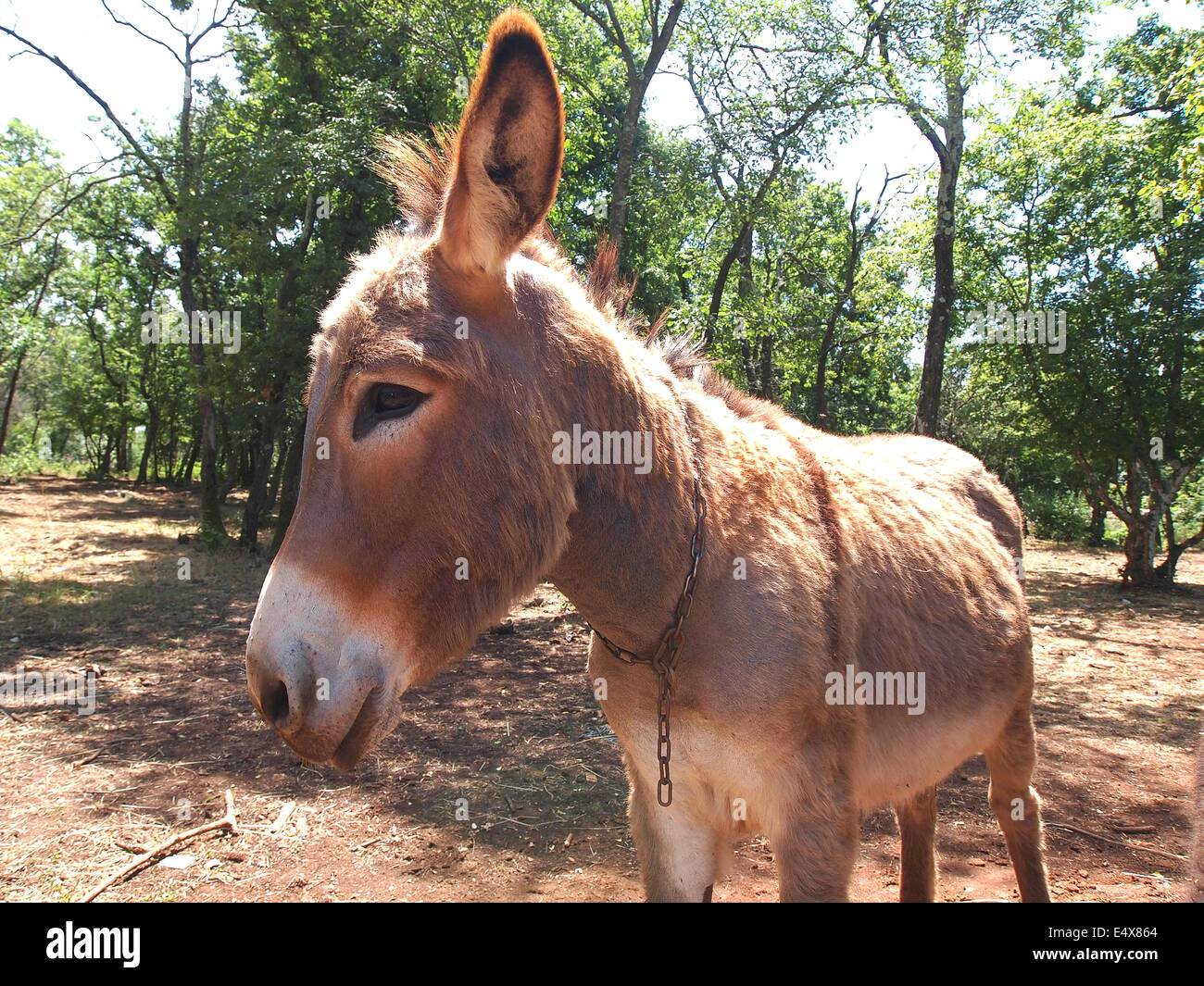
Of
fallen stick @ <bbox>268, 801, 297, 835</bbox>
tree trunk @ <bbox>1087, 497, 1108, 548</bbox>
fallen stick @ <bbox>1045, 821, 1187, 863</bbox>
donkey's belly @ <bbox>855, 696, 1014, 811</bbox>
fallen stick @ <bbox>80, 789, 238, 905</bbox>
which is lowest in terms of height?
fallen stick @ <bbox>1045, 821, 1187, 863</bbox>

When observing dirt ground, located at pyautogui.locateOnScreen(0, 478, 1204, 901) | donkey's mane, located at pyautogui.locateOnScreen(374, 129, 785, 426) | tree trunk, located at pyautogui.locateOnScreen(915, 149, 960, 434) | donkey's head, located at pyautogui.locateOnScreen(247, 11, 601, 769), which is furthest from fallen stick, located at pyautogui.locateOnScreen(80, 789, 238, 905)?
tree trunk, located at pyautogui.locateOnScreen(915, 149, 960, 434)

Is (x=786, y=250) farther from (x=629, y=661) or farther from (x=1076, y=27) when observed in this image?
(x=629, y=661)

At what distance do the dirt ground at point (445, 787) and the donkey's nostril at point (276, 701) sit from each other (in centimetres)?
296

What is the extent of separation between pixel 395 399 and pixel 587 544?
0.72 meters

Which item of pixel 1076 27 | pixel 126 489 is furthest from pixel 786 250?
pixel 126 489

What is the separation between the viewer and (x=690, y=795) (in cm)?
236

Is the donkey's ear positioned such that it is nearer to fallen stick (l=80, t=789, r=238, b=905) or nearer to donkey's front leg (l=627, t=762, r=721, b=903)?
donkey's front leg (l=627, t=762, r=721, b=903)

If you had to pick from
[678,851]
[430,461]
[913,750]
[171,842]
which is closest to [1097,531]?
[913,750]

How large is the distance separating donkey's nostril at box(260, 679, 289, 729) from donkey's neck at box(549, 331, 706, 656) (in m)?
0.84

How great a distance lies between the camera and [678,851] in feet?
8.08

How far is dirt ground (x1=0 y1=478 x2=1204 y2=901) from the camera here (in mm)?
4219

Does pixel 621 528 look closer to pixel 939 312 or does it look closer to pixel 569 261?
pixel 569 261

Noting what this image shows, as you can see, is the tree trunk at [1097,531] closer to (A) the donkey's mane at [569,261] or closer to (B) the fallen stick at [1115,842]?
(B) the fallen stick at [1115,842]
